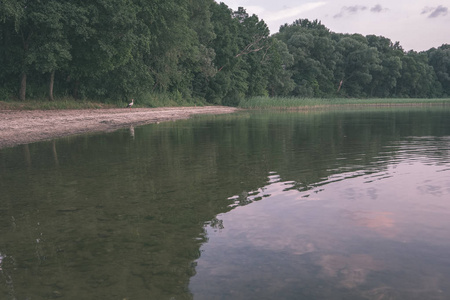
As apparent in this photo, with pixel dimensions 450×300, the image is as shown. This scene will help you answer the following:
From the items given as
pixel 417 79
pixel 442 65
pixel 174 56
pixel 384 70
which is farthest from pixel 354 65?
pixel 174 56

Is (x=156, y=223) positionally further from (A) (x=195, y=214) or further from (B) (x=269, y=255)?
(B) (x=269, y=255)

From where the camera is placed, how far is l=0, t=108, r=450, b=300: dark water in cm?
417

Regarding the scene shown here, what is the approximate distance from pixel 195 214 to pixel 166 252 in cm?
166

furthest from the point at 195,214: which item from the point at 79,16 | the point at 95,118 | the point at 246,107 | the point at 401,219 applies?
the point at 246,107

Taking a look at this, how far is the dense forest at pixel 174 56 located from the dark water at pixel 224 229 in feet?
71.6

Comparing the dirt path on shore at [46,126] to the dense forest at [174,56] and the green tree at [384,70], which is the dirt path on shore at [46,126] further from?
the green tree at [384,70]

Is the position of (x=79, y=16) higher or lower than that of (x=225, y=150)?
higher

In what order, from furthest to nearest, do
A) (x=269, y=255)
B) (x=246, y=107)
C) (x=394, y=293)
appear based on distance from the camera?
(x=246, y=107) → (x=269, y=255) → (x=394, y=293)

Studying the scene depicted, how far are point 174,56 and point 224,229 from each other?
144 feet

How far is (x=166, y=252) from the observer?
5.04m

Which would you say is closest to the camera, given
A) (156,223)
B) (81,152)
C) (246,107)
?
(156,223)

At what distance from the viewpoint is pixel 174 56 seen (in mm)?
47844

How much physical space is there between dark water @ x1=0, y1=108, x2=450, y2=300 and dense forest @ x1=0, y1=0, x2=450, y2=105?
21.8 meters

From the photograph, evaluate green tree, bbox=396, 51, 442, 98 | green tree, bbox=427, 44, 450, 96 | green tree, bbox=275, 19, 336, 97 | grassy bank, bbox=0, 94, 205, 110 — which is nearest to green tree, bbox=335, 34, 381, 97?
green tree, bbox=275, 19, 336, 97
